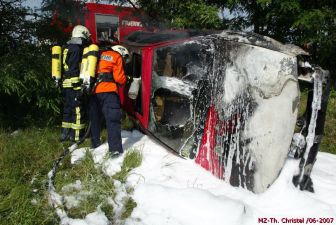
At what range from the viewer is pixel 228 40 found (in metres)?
3.88

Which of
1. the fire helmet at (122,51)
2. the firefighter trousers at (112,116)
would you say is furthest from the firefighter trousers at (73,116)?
the fire helmet at (122,51)

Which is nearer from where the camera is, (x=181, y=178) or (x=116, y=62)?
(x=181, y=178)

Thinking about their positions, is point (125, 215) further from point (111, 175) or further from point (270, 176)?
point (270, 176)

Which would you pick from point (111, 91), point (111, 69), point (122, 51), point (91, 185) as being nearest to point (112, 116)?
point (111, 91)

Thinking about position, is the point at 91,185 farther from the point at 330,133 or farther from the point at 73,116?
the point at 330,133

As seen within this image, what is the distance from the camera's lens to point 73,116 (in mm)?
5602

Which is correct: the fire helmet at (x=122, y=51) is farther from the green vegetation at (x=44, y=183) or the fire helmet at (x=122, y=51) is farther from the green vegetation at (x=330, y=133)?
the green vegetation at (x=330, y=133)

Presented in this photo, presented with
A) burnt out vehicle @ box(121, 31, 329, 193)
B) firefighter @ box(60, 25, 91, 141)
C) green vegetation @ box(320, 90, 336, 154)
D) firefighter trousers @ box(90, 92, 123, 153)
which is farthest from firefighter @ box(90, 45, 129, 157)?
green vegetation @ box(320, 90, 336, 154)

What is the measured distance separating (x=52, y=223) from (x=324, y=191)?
8.93 ft

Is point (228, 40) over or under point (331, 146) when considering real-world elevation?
over

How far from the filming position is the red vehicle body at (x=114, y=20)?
7.99 meters

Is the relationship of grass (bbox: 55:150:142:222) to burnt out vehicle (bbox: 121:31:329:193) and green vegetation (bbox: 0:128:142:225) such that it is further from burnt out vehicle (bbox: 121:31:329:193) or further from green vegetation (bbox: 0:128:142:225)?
burnt out vehicle (bbox: 121:31:329:193)

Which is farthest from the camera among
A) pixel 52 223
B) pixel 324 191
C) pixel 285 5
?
pixel 285 5

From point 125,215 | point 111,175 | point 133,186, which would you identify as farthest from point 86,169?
point 125,215
